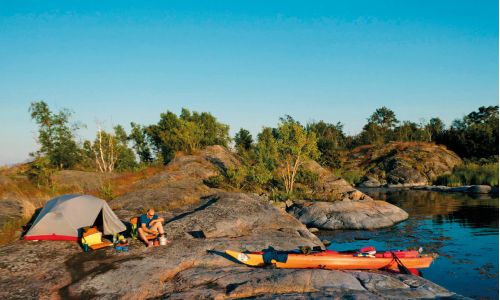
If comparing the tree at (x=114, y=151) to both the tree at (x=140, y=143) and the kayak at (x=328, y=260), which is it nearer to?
the tree at (x=140, y=143)

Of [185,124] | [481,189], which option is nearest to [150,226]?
[185,124]

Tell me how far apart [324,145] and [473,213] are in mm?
43831

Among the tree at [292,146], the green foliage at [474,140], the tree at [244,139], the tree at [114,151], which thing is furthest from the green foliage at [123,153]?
the green foliage at [474,140]

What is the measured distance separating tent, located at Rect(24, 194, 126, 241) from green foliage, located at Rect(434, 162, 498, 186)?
160 ft

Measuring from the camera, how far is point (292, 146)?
39094 millimetres

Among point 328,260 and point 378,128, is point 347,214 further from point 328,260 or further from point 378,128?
point 378,128

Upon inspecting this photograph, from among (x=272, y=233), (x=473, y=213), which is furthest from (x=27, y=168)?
(x=473, y=213)

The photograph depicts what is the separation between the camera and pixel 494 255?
20.3 meters

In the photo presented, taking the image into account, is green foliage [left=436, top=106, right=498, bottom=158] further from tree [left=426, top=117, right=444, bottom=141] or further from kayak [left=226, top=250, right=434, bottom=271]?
kayak [left=226, top=250, right=434, bottom=271]

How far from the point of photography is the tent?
17.5 m

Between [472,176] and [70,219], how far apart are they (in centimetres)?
5484

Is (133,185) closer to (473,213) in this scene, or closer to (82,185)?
(82,185)

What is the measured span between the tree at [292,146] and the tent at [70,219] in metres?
22.6

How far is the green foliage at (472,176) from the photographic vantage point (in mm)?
51062
